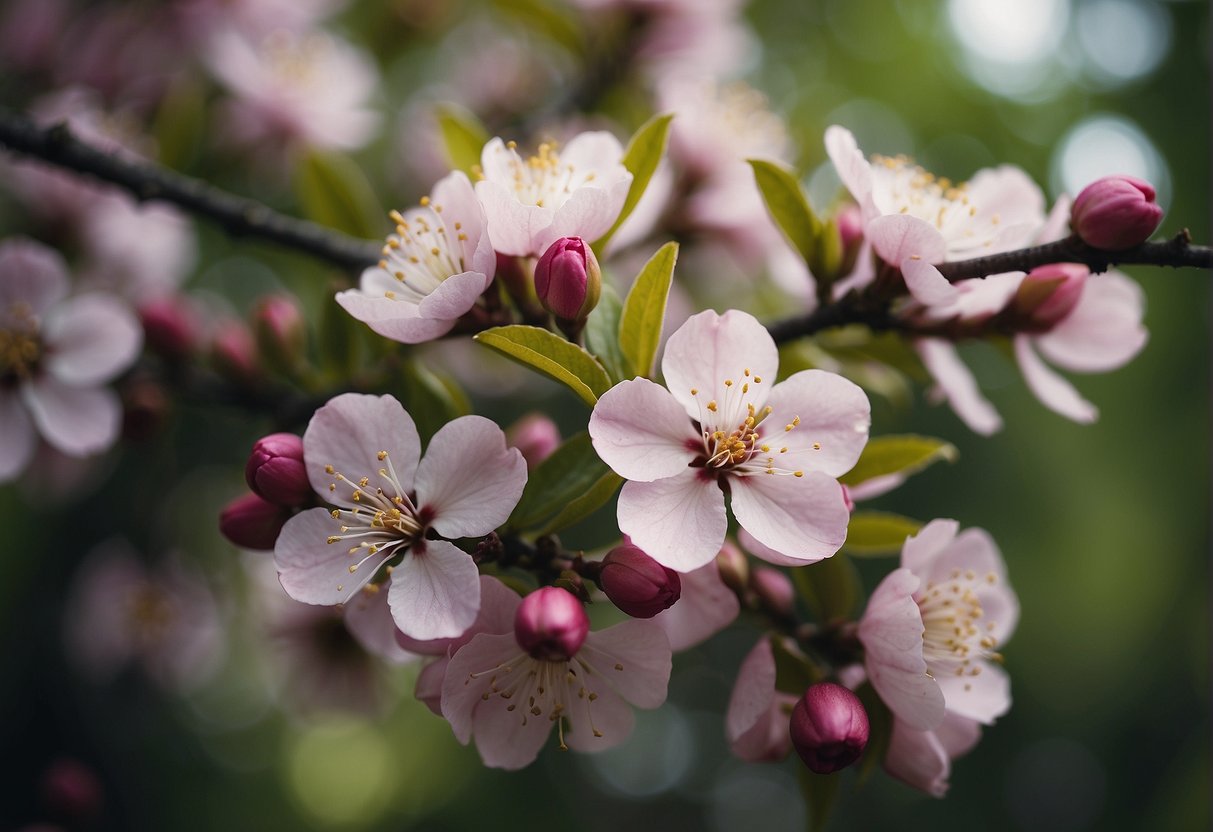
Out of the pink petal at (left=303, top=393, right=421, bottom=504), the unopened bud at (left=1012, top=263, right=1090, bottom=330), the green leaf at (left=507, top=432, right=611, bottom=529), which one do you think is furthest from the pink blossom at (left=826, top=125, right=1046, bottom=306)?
the pink petal at (left=303, top=393, right=421, bottom=504)

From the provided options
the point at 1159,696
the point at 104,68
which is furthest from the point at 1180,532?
the point at 104,68

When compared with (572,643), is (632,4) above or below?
above

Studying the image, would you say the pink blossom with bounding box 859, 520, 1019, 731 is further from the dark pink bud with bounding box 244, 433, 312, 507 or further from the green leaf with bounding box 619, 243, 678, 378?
the dark pink bud with bounding box 244, 433, 312, 507

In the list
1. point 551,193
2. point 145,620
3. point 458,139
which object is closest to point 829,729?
point 551,193

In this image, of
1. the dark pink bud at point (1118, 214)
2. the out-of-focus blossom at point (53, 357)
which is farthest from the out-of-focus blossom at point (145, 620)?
the dark pink bud at point (1118, 214)

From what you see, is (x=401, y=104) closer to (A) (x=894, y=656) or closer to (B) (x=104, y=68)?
(B) (x=104, y=68)

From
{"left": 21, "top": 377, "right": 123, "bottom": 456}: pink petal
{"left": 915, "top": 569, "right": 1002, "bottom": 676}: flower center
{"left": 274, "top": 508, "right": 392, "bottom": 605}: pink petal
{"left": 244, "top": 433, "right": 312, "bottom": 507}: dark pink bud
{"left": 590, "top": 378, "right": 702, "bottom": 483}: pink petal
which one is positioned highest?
{"left": 590, "top": 378, "right": 702, "bottom": 483}: pink petal
